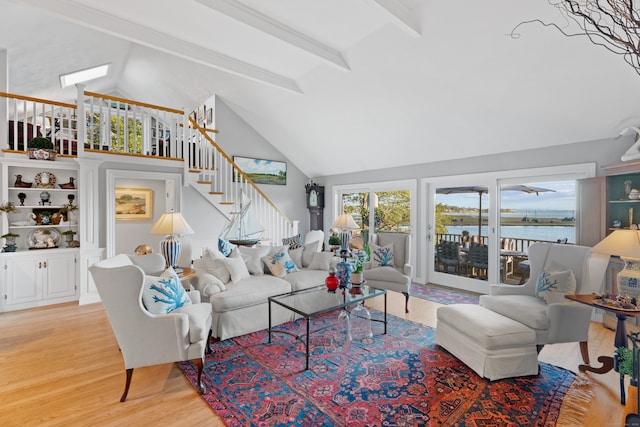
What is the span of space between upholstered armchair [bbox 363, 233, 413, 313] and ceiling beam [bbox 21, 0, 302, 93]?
2992mm

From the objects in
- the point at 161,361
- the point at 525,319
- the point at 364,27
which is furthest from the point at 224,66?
the point at 525,319

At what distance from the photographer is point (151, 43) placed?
4.17 m

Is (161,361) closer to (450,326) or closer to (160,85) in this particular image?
(450,326)

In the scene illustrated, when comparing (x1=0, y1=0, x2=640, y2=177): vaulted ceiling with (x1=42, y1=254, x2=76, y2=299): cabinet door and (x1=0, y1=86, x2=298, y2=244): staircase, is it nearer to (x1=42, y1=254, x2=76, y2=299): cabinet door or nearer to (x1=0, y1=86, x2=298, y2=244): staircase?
(x1=0, y1=86, x2=298, y2=244): staircase

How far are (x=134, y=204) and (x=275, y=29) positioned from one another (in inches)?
210

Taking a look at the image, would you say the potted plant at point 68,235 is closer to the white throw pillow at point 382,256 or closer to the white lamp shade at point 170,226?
the white lamp shade at point 170,226

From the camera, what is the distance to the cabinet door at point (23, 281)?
4125 millimetres

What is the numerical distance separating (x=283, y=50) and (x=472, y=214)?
3998 millimetres

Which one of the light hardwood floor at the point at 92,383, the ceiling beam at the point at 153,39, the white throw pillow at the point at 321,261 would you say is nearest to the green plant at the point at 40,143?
the ceiling beam at the point at 153,39

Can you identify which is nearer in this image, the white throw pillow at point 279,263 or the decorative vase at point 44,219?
the white throw pillow at point 279,263

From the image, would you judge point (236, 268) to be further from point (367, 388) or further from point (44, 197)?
point (44, 197)

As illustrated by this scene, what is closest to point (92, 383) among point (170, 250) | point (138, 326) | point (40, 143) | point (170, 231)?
point (138, 326)

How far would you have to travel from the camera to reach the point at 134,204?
706cm

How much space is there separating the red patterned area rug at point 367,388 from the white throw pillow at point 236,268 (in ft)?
2.41
